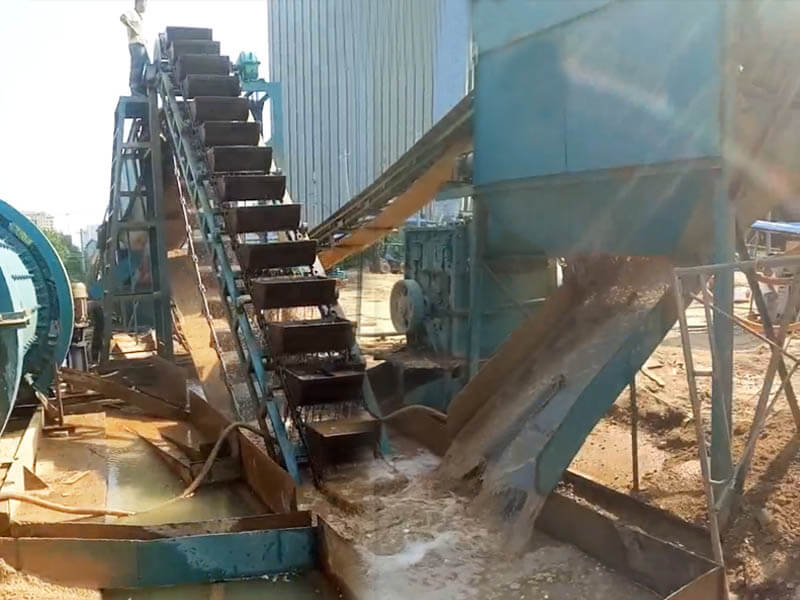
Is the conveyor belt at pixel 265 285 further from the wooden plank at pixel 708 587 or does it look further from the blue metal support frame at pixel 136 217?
the wooden plank at pixel 708 587

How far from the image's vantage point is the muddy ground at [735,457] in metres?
4.23

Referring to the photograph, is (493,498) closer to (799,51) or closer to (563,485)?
(563,485)

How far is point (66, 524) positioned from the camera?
4688 millimetres

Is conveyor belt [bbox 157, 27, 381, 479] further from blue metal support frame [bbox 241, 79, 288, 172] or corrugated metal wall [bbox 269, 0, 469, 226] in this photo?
corrugated metal wall [bbox 269, 0, 469, 226]

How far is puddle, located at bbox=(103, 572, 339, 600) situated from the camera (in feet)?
14.6

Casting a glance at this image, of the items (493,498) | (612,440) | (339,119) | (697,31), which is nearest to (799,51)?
(697,31)

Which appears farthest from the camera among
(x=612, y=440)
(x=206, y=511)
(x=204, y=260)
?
(x=204, y=260)

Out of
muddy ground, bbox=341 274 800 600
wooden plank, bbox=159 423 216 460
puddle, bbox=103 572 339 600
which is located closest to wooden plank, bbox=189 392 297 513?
wooden plank, bbox=159 423 216 460

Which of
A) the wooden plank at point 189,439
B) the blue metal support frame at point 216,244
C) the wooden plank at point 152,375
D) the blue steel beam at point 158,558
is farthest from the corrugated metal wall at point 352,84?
the blue steel beam at point 158,558

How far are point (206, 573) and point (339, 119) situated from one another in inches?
643

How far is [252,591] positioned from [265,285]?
251cm

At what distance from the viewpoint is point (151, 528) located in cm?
462

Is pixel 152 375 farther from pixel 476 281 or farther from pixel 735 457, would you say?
pixel 735 457

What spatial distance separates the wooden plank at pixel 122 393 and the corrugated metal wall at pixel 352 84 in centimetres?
789
